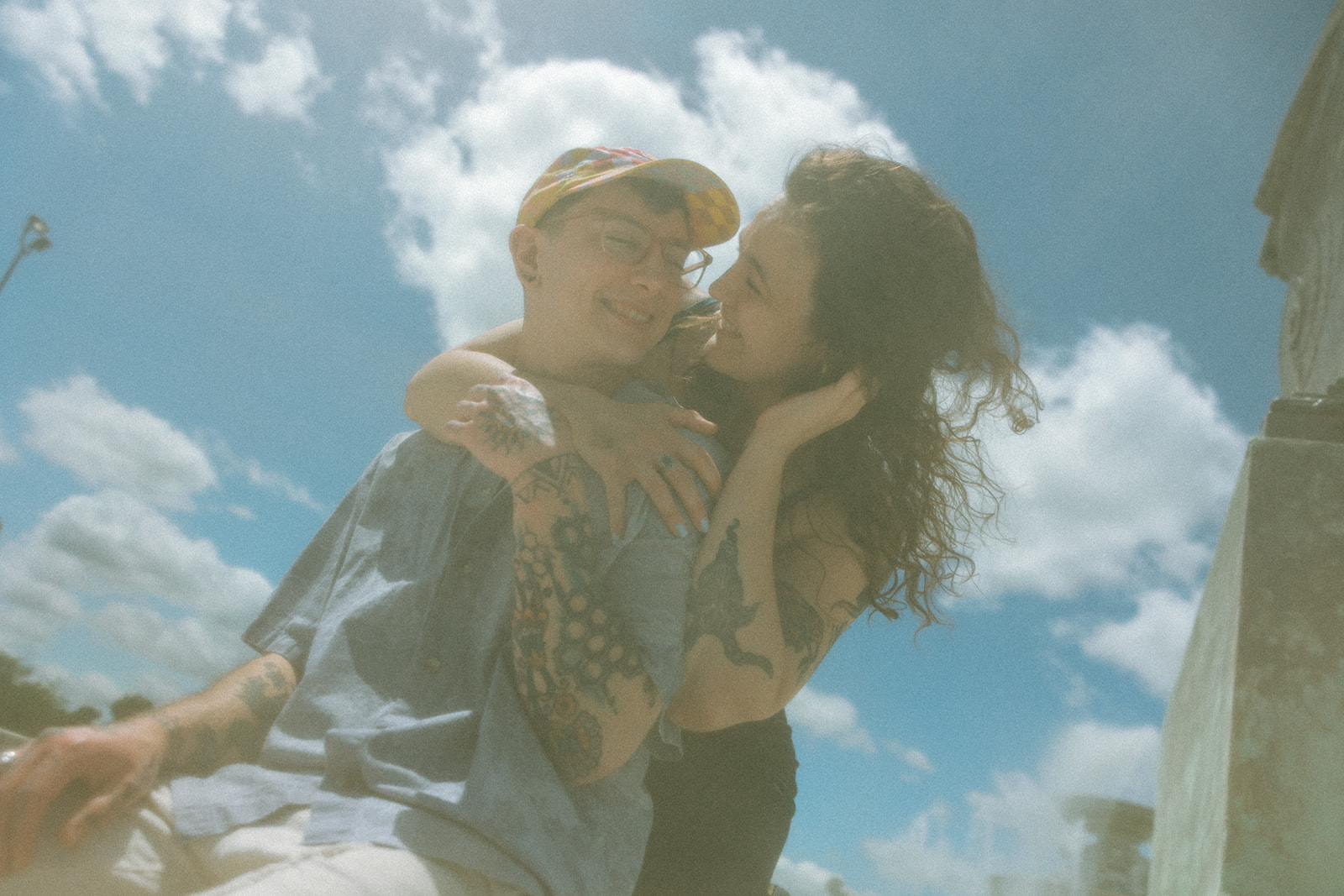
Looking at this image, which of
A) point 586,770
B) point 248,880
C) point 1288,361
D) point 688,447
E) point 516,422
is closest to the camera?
point 248,880

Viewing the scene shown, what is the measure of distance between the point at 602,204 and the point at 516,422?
2.27 feet

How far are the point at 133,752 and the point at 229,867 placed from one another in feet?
1.05

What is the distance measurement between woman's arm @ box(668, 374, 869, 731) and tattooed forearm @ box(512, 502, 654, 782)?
304 millimetres

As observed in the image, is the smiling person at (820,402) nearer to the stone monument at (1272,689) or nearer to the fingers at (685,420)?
the fingers at (685,420)

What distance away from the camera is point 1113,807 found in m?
8.33

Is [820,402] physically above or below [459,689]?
above

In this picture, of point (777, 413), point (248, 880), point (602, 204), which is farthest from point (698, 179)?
point (248, 880)

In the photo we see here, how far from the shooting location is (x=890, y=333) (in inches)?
107

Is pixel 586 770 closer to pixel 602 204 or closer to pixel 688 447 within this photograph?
pixel 688 447

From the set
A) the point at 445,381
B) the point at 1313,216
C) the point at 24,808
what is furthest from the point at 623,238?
the point at 1313,216

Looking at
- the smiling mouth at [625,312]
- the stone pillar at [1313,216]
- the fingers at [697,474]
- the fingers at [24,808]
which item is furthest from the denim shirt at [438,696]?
the stone pillar at [1313,216]

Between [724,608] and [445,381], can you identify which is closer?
[724,608]

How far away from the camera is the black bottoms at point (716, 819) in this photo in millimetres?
2623

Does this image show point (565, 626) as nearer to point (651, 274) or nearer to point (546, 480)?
point (546, 480)
